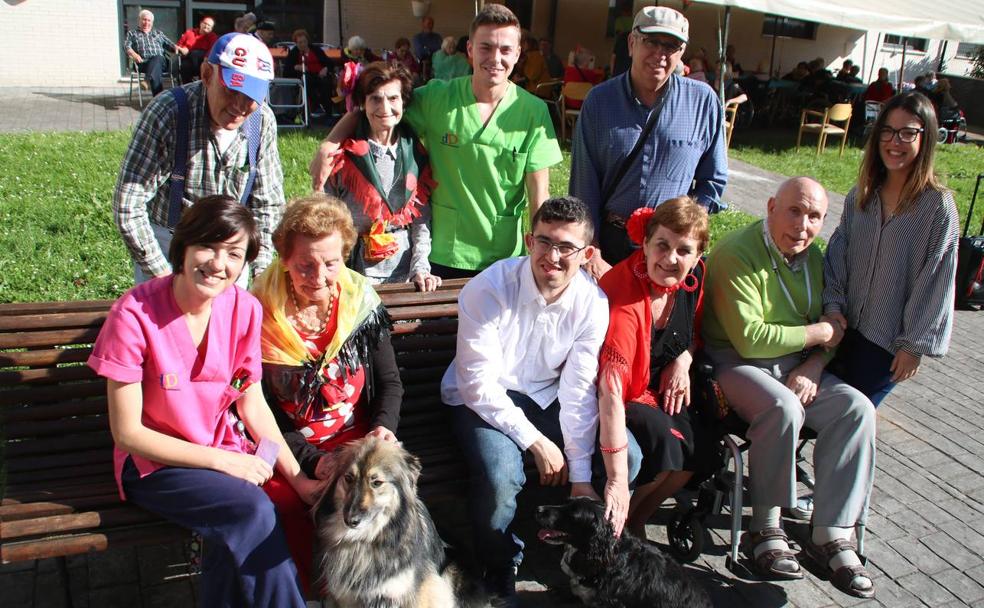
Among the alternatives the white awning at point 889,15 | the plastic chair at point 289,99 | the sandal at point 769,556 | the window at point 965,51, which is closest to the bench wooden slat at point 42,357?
the sandal at point 769,556

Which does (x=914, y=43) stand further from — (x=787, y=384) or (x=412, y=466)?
(x=412, y=466)

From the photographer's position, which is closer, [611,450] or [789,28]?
[611,450]

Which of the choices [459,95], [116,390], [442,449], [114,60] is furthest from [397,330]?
[114,60]

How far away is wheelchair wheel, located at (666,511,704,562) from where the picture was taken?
378cm

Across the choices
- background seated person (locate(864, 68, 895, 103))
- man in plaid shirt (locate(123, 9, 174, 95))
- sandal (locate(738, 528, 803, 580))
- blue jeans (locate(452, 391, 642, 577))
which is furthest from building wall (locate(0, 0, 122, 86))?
sandal (locate(738, 528, 803, 580))

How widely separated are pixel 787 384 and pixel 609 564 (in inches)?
52.4

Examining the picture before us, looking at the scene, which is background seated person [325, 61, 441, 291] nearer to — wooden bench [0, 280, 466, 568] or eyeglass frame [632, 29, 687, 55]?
wooden bench [0, 280, 466, 568]

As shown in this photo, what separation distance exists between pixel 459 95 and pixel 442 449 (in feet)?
5.81

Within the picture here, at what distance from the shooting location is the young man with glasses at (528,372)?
3.23m

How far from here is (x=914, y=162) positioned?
3801mm

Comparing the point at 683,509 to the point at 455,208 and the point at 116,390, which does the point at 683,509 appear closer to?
the point at 455,208

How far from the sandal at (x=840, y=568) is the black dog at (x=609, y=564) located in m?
0.67

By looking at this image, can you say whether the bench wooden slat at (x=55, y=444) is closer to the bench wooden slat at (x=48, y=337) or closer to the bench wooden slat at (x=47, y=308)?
the bench wooden slat at (x=48, y=337)

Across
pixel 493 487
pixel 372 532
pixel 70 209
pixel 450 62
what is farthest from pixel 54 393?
pixel 450 62
